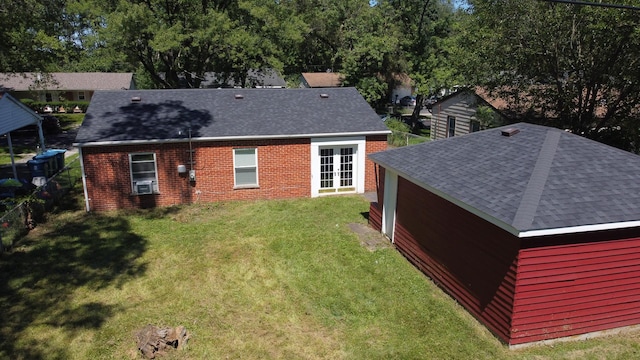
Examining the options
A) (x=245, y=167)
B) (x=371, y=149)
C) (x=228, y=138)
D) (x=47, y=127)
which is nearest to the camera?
(x=228, y=138)

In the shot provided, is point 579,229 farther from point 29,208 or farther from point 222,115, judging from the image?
point 29,208

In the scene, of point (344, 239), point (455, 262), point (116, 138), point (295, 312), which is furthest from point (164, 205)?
point (455, 262)

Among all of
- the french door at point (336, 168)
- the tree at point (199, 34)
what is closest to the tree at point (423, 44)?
the tree at point (199, 34)

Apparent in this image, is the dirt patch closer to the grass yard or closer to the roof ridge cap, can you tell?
the grass yard

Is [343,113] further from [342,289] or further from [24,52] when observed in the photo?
[24,52]

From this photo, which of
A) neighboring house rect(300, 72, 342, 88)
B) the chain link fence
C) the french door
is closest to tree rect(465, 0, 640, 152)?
the french door

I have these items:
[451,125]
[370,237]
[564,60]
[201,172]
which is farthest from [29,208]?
[451,125]
